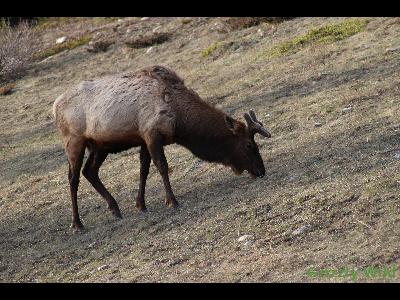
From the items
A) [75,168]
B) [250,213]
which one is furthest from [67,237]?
[250,213]

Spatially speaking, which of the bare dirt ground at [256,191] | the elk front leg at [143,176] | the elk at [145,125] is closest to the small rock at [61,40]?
the bare dirt ground at [256,191]

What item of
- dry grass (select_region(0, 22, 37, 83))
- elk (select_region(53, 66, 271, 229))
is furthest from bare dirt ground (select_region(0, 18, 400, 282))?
dry grass (select_region(0, 22, 37, 83))

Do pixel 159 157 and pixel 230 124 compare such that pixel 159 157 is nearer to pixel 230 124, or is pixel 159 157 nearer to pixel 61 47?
pixel 230 124

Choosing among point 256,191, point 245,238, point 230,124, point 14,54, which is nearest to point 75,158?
point 230,124

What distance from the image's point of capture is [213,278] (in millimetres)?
7527

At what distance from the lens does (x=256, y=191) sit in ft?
32.6

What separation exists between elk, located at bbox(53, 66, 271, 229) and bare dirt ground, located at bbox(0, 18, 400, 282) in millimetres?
334

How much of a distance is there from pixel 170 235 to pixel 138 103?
80.1 inches

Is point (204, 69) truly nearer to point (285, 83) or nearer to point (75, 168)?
point (285, 83)

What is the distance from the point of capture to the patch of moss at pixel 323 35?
16.8 meters

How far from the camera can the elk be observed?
416 inches

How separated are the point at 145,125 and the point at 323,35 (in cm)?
774

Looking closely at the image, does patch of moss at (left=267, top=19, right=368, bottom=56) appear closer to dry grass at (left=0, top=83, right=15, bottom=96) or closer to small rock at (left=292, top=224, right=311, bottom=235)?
dry grass at (left=0, top=83, right=15, bottom=96)

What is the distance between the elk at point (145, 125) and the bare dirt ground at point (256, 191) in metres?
0.33
